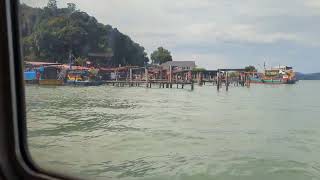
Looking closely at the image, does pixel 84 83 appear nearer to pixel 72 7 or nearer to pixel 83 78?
pixel 83 78

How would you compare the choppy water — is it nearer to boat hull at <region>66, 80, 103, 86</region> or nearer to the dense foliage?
boat hull at <region>66, 80, 103, 86</region>

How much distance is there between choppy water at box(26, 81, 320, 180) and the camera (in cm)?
291

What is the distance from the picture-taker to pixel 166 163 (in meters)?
3.10

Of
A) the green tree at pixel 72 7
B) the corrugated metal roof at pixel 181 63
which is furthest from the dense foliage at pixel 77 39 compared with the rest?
the corrugated metal roof at pixel 181 63

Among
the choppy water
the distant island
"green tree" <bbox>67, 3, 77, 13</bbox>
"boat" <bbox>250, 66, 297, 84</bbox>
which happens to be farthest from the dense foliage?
the distant island

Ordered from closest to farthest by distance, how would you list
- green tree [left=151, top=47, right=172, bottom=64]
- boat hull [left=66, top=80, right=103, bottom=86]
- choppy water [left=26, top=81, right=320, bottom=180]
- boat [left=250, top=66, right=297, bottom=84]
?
boat [left=250, top=66, right=297, bottom=84] → choppy water [left=26, top=81, right=320, bottom=180] → green tree [left=151, top=47, right=172, bottom=64] → boat hull [left=66, top=80, right=103, bottom=86]

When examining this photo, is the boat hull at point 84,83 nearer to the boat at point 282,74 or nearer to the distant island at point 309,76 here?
the boat at point 282,74

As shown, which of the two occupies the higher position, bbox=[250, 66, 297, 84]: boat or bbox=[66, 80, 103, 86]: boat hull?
bbox=[250, 66, 297, 84]: boat

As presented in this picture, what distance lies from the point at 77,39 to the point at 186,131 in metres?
1.71

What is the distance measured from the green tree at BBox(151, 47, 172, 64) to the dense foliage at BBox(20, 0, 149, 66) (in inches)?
2.8

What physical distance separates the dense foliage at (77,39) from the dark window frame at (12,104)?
0.72 metres

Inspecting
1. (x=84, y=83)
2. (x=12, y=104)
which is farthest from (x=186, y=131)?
(x=12, y=104)

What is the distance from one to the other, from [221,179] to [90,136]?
106cm

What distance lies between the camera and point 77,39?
9.62 ft
